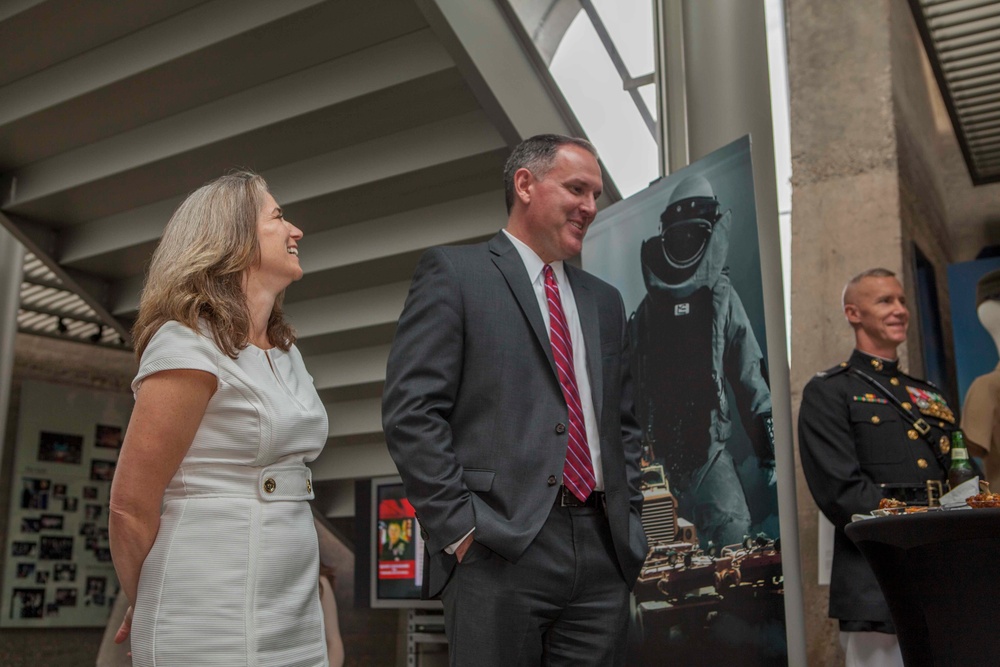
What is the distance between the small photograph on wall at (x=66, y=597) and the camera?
10156mm

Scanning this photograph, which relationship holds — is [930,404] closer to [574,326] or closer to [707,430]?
[707,430]

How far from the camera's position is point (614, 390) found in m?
2.28

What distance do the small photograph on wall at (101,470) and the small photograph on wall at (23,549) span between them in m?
0.95

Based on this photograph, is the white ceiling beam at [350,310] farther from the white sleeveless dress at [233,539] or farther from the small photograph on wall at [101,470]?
the small photograph on wall at [101,470]

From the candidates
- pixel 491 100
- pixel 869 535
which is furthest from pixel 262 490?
pixel 491 100

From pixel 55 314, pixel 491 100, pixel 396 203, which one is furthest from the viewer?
pixel 55 314

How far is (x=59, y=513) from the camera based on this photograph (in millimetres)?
10383

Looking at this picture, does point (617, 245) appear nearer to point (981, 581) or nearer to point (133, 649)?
point (981, 581)

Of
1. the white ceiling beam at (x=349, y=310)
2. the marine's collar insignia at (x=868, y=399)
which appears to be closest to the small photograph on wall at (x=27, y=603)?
the white ceiling beam at (x=349, y=310)

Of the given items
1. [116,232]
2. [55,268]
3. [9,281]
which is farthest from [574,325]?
[9,281]

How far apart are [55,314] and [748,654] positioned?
1005cm

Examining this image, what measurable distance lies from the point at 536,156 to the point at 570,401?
2.05 ft

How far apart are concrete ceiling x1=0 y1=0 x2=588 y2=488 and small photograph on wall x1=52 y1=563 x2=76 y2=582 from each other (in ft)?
18.3

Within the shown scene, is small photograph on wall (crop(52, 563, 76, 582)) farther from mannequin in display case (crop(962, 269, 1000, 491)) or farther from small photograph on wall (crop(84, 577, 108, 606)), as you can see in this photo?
mannequin in display case (crop(962, 269, 1000, 491))
